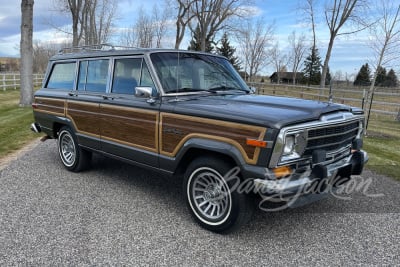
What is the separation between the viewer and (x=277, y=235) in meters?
3.72

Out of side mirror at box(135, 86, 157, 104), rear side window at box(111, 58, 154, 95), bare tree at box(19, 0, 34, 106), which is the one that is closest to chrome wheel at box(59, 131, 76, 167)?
rear side window at box(111, 58, 154, 95)

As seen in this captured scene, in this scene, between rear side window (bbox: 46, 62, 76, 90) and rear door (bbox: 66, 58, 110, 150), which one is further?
rear side window (bbox: 46, 62, 76, 90)

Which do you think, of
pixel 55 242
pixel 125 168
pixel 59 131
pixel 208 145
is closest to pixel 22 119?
pixel 59 131

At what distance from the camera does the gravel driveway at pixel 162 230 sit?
323 cm

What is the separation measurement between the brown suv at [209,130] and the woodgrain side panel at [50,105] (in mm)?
229

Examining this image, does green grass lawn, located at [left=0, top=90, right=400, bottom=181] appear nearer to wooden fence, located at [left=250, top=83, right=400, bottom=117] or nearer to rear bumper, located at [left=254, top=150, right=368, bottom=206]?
wooden fence, located at [left=250, top=83, right=400, bottom=117]

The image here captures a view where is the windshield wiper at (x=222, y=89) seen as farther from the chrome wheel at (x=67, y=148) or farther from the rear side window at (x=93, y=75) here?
the chrome wheel at (x=67, y=148)

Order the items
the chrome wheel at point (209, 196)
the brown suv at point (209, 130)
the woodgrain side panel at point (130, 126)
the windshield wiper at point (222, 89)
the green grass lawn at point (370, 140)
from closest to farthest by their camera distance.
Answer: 1. the brown suv at point (209, 130)
2. the chrome wheel at point (209, 196)
3. the woodgrain side panel at point (130, 126)
4. the windshield wiper at point (222, 89)
5. the green grass lawn at point (370, 140)

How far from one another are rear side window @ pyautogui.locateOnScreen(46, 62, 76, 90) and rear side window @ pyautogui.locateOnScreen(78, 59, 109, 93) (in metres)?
0.29

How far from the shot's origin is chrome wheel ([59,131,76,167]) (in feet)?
19.5

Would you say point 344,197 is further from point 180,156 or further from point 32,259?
point 32,259

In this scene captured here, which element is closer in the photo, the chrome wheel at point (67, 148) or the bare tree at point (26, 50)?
the chrome wheel at point (67, 148)

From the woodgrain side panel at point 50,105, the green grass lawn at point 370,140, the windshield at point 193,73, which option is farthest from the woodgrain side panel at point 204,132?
the green grass lawn at point 370,140

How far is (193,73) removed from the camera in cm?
461
